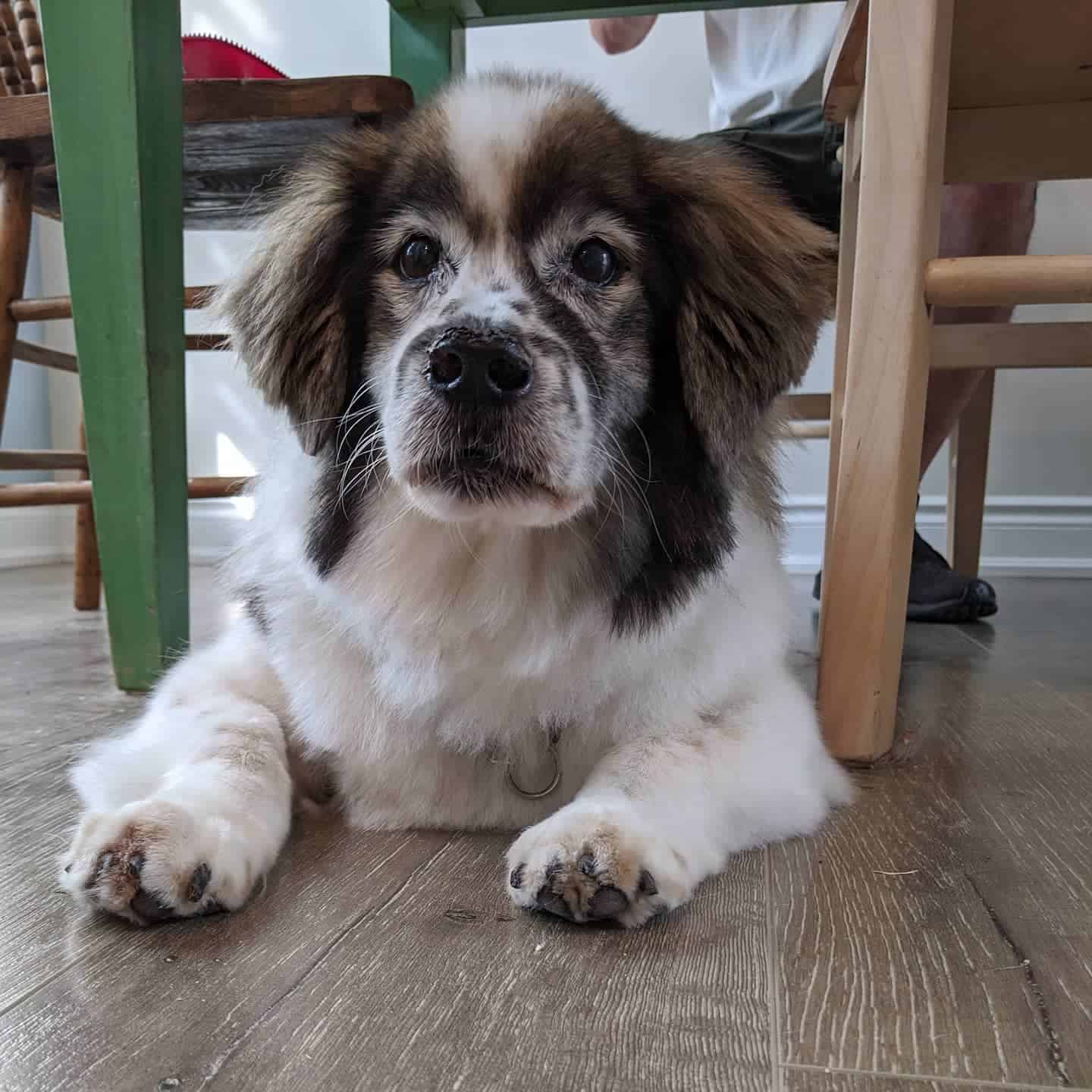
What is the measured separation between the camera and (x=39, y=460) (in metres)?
2.88

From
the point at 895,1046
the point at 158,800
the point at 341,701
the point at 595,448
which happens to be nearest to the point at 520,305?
the point at 595,448

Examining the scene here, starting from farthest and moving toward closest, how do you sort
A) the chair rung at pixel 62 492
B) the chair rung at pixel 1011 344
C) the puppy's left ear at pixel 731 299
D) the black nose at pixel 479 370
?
the chair rung at pixel 62 492 < the chair rung at pixel 1011 344 < the puppy's left ear at pixel 731 299 < the black nose at pixel 479 370

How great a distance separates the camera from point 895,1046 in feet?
2.25

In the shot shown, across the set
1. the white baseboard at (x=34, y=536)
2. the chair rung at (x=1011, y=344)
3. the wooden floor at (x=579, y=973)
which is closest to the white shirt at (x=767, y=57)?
the chair rung at (x=1011, y=344)

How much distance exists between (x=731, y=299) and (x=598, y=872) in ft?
2.23

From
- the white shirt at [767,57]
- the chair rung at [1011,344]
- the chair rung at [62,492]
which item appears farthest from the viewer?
the white shirt at [767,57]

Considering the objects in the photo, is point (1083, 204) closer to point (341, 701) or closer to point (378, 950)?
point (341, 701)

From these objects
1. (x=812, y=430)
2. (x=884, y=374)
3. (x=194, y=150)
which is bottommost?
(x=812, y=430)

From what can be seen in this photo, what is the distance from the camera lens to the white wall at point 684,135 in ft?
13.2

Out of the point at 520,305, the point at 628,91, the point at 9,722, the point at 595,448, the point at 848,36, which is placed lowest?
the point at 9,722

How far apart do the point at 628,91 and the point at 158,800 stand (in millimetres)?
3870

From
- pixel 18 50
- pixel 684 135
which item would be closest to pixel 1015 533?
pixel 684 135

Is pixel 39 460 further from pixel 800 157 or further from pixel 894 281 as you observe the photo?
pixel 894 281

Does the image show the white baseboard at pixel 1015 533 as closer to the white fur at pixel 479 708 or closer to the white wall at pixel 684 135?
the white wall at pixel 684 135
